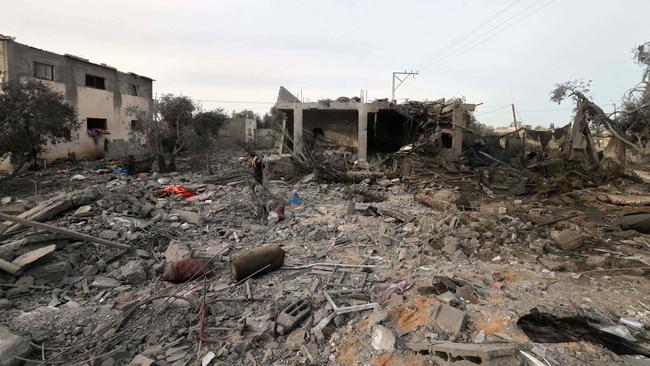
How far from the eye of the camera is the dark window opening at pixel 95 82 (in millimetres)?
20547

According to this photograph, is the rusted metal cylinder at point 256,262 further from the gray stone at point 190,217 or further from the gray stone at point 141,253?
the gray stone at point 190,217

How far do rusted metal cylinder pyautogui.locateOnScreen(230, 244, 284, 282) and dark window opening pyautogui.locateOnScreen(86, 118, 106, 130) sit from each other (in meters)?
20.3

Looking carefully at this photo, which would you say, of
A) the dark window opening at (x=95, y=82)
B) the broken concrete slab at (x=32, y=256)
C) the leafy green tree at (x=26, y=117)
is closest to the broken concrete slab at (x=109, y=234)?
the broken concrete slab at (x=32, y=256)

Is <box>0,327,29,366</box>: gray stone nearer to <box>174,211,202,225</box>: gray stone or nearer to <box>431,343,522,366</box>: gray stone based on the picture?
<box>431,343,522,366</box>: gray stone

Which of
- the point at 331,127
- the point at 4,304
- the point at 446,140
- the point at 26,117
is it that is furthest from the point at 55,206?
the point at 446,140

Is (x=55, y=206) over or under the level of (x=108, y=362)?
over

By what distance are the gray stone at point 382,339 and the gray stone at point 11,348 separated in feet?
10.8

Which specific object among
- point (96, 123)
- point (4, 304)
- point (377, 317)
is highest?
point (96, 123)

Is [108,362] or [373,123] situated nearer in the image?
[108,362]

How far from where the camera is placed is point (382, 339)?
3.33 metres

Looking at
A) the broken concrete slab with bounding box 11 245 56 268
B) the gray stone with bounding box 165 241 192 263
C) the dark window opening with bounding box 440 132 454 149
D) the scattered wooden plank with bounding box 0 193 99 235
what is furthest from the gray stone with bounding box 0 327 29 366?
the dark window opening with bounding box 440 132 454 149

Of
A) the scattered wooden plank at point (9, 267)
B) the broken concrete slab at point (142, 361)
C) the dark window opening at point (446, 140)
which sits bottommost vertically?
the broken concrete slab at point (142, 361)

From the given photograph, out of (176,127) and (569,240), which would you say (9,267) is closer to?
(569,240)

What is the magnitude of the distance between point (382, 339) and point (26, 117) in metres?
15.0
